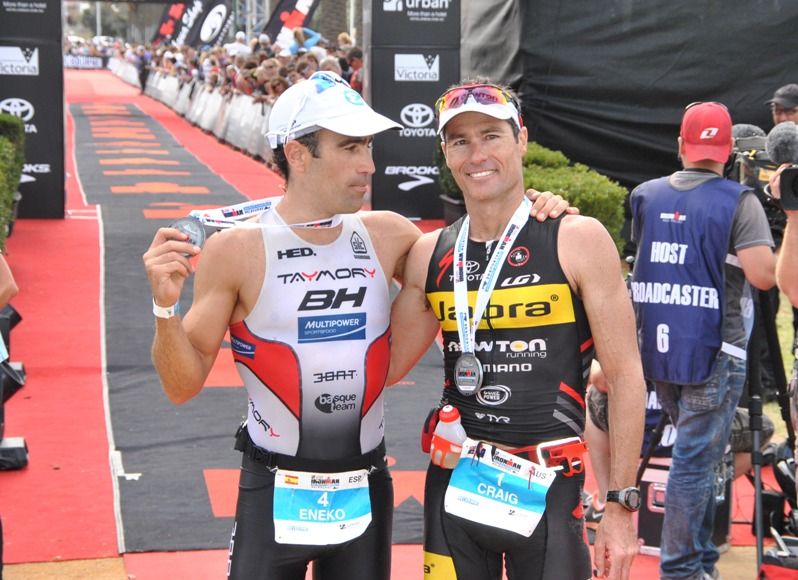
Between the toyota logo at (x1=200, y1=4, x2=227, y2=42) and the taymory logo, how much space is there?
25.0 metres

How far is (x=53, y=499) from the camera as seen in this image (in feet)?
21.8

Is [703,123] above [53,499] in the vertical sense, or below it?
above

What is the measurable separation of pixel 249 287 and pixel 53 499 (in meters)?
3.54

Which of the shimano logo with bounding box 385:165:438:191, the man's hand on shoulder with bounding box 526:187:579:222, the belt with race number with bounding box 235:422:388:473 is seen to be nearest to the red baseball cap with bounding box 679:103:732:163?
the man's hand on shoulder with bounding box 526:187:579:222

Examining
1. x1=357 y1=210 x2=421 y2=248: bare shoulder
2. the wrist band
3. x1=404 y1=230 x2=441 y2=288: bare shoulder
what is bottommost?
the wrist band

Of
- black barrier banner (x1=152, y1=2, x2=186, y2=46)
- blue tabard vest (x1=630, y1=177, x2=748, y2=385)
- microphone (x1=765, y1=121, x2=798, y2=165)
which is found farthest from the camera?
black barrier banner (x1=152, y1=2, x2=186, y2=46)

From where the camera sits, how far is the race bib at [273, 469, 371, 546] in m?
3.59

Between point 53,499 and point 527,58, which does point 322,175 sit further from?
point 527,58

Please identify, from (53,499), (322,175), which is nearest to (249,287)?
(322,175)

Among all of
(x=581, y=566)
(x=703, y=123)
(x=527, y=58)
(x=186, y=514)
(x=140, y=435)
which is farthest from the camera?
(x=527, y=58)

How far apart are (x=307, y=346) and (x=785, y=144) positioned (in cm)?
223

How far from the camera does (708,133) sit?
17.5 feet

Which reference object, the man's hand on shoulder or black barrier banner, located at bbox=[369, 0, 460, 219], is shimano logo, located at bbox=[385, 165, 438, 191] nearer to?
black barrier banner, located at bbox=[369, 0, 460, 219]

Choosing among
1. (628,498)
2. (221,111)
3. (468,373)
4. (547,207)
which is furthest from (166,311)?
(221,111)
